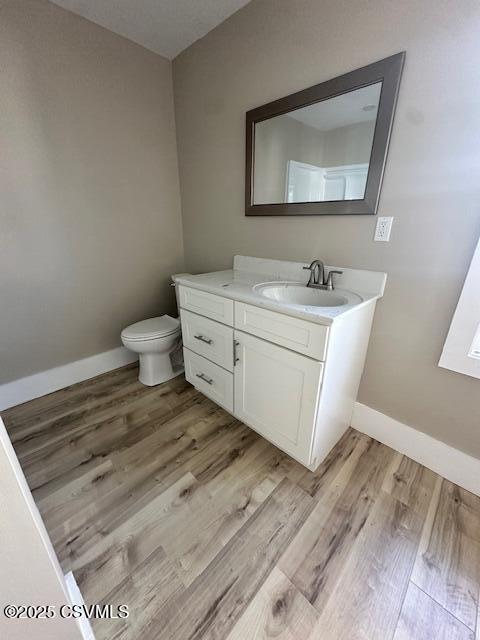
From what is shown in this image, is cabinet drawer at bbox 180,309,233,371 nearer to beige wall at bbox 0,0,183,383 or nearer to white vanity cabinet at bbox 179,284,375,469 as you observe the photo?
white vanity cabinet at bbox 179,284,375,469

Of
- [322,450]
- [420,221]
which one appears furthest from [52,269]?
[420,221]

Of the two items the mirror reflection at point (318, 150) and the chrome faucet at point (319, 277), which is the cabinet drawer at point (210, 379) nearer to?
the chrome faucet at point (319, 277)

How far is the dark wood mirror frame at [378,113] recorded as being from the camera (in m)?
1.07

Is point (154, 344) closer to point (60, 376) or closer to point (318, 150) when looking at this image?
point (60, 376)

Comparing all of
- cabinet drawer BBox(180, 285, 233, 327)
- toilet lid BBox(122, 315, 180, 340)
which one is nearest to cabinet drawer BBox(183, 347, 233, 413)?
toilet lid BBox(122, 315, 180, 340)

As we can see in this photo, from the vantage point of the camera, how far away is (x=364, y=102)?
45.2 inches

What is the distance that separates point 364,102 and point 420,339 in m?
1.10

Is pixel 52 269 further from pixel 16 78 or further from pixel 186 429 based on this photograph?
pixel 186 429

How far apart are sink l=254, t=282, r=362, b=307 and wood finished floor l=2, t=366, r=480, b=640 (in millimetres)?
800

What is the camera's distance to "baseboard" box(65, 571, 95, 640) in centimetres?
74

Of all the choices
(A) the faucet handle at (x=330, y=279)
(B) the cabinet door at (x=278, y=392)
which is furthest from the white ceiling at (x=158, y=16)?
(B) the cabinet door at (x=278, y=392)

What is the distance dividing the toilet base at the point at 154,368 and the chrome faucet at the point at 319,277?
47.4 inches

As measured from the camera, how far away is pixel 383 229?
3.97ft

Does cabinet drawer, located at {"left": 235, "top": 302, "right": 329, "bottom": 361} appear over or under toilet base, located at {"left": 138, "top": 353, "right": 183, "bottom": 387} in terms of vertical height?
over
